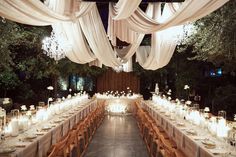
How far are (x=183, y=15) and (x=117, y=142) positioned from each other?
5605 mm

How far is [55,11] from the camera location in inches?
203

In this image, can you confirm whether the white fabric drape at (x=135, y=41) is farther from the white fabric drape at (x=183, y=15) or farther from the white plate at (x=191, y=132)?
the white plate at (x=191, y=132)

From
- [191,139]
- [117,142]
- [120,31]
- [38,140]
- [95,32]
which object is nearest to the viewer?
[38,140]

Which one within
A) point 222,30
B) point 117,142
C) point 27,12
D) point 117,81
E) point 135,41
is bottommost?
point 117,142

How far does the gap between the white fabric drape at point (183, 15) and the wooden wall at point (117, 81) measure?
16.0m

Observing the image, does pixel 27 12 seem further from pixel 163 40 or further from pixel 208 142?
pixel 163 40

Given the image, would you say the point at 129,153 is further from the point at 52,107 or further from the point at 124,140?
the point at 52,107

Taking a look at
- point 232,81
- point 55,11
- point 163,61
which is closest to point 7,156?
point 55,11

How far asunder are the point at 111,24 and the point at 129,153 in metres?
3.30

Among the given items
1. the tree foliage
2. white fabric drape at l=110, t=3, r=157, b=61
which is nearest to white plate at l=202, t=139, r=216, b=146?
the tree foliage

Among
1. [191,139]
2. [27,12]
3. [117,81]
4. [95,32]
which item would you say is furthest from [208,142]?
[117,81]

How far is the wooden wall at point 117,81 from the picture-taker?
22219 mm

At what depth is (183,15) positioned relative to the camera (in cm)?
464

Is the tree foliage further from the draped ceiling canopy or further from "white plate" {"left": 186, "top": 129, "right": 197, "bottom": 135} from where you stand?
"white plate" {"left": 186, "top": 129, "right": 197, "bottom": 135}
